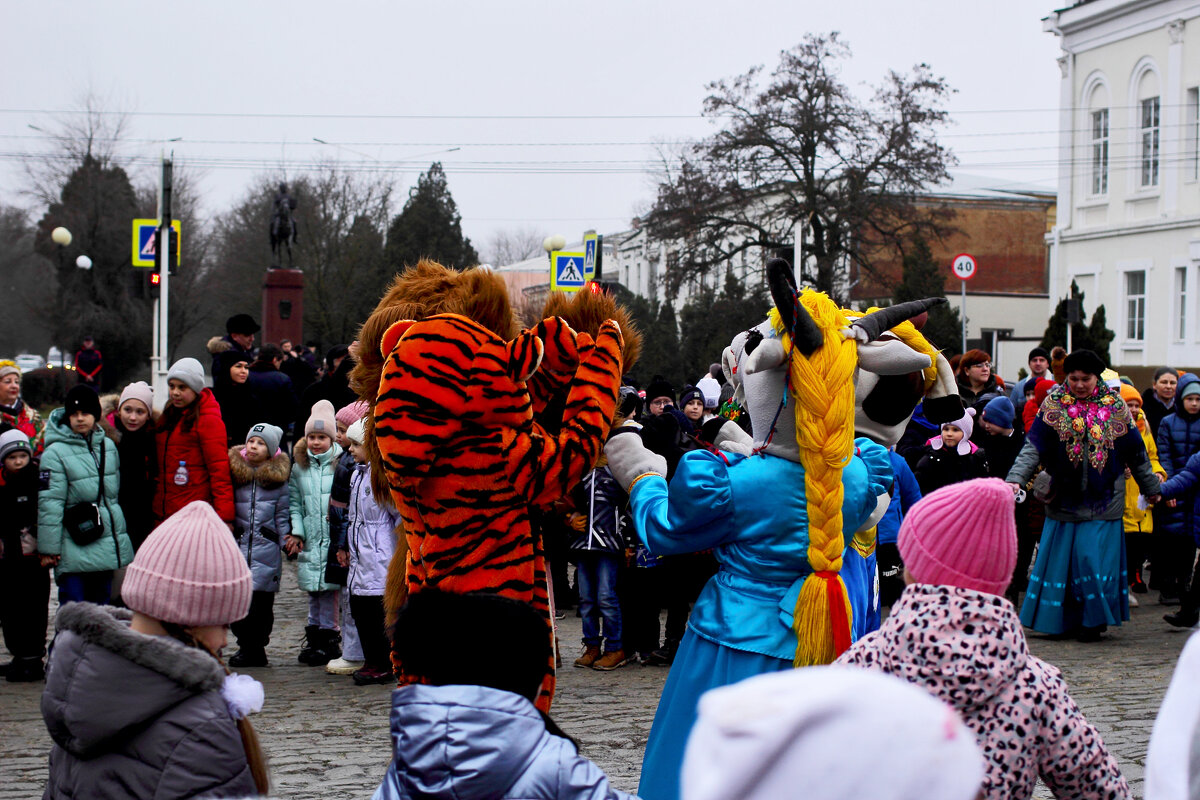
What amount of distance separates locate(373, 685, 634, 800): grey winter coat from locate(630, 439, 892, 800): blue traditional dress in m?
1.40

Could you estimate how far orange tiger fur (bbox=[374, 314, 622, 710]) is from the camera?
3.76 metres

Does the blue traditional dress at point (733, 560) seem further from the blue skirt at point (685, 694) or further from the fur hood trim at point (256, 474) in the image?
the fur hood trim at point (256, 474)

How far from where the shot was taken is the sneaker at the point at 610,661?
27.7ft

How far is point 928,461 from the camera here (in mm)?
9648

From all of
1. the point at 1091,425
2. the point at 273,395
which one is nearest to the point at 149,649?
the point at 1091,425

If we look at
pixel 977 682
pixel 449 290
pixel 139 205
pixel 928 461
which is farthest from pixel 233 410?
pixel 139 205

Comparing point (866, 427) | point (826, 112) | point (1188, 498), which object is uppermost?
point (826, 112)

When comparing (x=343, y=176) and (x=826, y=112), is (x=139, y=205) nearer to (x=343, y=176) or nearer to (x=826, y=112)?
(x=343, y=176)

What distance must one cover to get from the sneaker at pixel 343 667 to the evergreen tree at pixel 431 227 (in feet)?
122

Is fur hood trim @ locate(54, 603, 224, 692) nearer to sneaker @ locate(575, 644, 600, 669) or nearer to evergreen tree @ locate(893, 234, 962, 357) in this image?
sneaker @ locate(575, 644, 600, 669)

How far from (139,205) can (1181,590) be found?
47.0 meters

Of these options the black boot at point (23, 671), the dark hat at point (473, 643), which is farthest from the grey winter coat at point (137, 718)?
the black boot at point (23, 671)

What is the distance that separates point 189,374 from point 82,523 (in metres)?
1.16

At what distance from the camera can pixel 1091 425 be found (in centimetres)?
887
